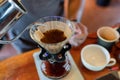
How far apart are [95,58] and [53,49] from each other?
0.20 m

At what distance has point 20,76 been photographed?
660 millimetres

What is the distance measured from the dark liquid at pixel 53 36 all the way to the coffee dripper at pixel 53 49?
0.01 metres

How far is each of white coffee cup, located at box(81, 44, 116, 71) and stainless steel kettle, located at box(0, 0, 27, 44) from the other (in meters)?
0.29

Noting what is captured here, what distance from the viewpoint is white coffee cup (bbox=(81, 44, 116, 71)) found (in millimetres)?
656

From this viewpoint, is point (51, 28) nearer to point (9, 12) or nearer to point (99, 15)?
point (9, 12)

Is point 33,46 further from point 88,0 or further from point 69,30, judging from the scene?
point 88,0

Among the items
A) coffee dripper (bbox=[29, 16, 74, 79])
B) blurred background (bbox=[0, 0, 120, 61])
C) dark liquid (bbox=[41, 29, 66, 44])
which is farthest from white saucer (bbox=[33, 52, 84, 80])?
blurred background (bbox=[0, 0, 120, 61])

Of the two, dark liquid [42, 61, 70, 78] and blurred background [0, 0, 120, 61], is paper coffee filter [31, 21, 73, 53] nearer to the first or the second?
dark liquid [42, 61, 70, 78]

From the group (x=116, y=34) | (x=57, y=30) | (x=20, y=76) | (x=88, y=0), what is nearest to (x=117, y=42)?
(x=116, y=34)

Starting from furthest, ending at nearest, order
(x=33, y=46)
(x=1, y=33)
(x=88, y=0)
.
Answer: (x=88, y=0), (x=33, y=46), (x=1, y=33)

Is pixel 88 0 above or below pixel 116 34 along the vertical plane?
below

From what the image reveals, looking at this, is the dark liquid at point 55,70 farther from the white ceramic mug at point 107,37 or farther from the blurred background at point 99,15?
the blurred background at point 99,15

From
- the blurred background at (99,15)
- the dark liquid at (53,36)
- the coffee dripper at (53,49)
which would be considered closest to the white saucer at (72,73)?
the coffee dripper at (53,49)

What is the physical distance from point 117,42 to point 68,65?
9.3 inches
